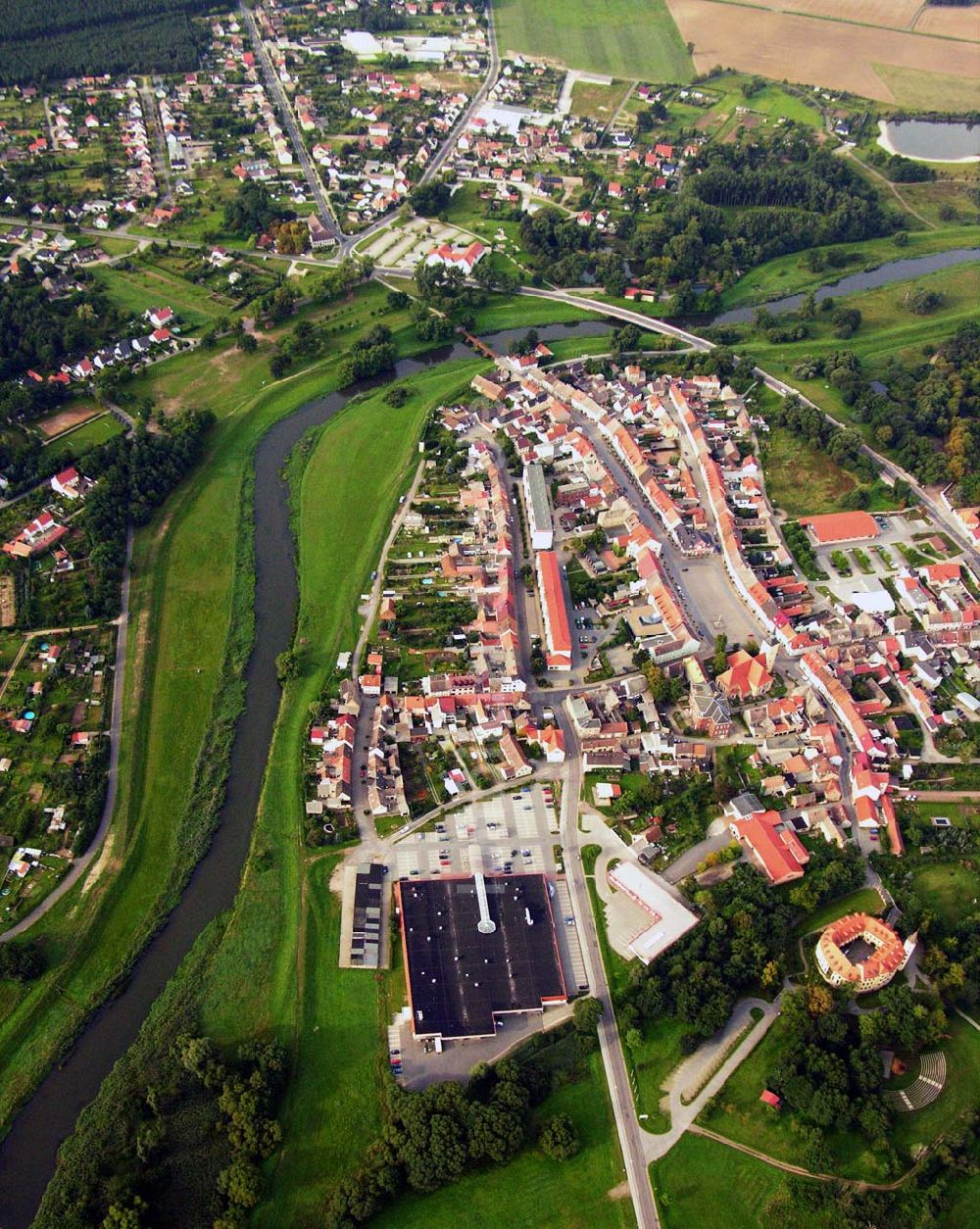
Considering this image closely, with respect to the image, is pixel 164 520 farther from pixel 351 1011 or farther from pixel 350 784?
pixel 351 1011

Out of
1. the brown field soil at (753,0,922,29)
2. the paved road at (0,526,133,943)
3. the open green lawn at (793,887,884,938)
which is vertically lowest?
the open green lawn at (793,887,884,938)

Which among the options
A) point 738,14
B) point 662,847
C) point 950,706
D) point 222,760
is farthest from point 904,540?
point 738,14

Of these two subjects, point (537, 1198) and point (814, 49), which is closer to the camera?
point (537, 1198)

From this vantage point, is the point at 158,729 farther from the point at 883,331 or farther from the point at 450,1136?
the point at 883,331

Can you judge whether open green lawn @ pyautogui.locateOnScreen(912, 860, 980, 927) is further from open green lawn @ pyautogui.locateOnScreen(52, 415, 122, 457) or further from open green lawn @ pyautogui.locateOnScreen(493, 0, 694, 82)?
open green lawn @ pyautogui.locateOnScreen(493, 0, 694, 82)

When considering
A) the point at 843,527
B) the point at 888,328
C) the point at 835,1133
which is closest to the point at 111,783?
the point at 835,1133

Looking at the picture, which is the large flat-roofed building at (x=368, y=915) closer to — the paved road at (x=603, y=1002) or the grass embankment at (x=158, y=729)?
the grass embankment at (x=158, y=729)

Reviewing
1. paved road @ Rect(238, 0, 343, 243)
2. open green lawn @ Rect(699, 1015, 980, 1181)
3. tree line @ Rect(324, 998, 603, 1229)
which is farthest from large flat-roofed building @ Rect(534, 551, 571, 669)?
paved road @ Rect(238, 0, 343, 243)
